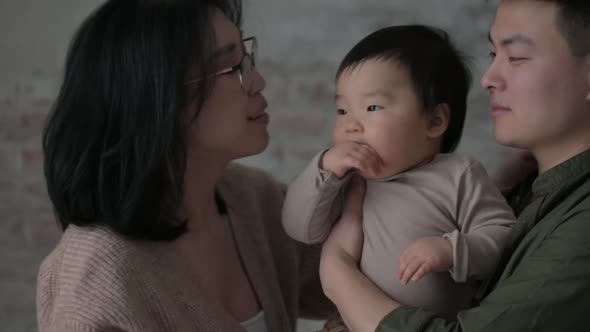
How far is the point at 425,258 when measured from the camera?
4.06ft

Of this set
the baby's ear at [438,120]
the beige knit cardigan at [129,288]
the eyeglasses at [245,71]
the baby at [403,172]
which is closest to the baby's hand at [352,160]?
the baby at [403,172]

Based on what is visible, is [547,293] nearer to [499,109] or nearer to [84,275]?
[499,109]

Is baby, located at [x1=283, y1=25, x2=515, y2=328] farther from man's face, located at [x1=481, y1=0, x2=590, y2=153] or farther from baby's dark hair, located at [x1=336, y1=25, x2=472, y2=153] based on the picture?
man's face, located at [x1=481, y1=0, x2=590, y2=153]

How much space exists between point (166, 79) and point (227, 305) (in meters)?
0.55

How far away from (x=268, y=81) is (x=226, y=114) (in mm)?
1087

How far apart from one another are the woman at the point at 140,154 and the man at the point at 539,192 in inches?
14.4

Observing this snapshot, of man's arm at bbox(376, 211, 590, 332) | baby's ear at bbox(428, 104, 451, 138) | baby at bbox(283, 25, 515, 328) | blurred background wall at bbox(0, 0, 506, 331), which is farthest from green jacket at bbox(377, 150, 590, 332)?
blurred background wall at bbox(0, 0, 506, 331)

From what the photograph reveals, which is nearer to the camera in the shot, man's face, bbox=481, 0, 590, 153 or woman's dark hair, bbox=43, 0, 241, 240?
man's face, bbox=481, 0, 590, 153

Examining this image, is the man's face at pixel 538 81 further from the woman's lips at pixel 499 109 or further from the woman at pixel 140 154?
Result: the woman at pixel 140 154

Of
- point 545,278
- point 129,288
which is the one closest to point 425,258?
point 545,278

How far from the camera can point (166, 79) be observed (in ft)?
4.55

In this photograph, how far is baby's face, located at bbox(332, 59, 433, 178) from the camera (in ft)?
4.75

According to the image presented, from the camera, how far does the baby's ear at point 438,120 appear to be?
1.50m

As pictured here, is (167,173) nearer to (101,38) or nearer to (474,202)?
(101,38)
